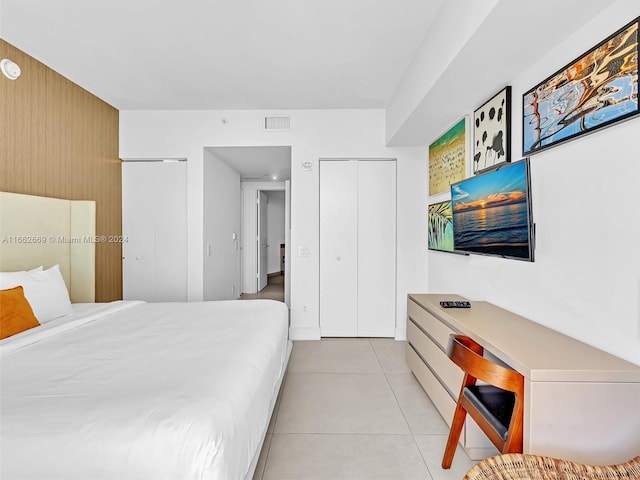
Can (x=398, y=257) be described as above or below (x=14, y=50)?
below

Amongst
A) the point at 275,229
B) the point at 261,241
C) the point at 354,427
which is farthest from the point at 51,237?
the point at 275,229

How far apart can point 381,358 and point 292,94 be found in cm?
300

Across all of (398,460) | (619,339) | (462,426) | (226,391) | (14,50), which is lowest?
(398,460)

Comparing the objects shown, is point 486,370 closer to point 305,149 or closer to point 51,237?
point 305,149

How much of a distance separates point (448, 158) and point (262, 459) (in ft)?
→ 9.93

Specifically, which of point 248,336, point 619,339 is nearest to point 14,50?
point 248,336

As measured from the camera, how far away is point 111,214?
13.0 feet

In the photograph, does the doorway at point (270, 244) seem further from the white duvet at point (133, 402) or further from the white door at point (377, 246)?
the white duvet at point (133, 402)

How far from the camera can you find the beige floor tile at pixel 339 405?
2.21 m

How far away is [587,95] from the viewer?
1577 millimetres

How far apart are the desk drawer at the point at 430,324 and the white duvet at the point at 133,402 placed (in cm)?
112

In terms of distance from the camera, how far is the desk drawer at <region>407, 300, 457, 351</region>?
Result: 220cm

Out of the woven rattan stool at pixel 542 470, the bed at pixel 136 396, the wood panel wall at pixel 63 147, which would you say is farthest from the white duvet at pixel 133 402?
the wood panel wall at pixel 63 147

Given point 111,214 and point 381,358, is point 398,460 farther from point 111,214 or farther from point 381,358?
point 111,214
